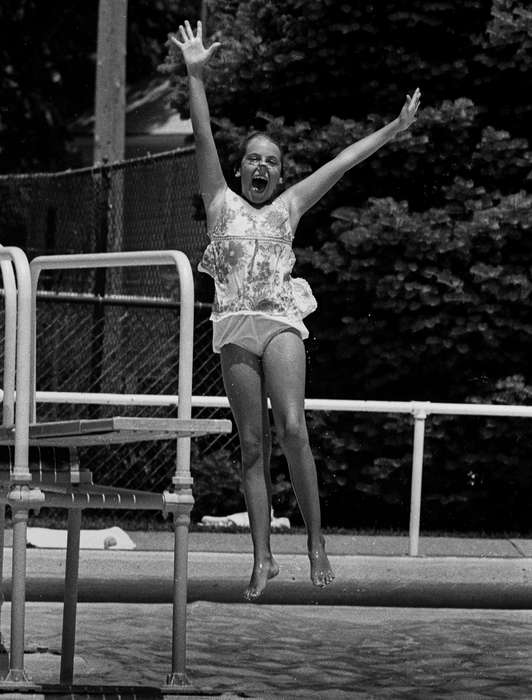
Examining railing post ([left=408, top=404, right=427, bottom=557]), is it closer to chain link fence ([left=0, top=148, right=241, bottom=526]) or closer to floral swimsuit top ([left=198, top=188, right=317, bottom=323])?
chain link fence ([left=0, top=148, right=241, bottom=526])

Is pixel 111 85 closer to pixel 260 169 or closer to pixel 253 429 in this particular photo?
pixel 260 169

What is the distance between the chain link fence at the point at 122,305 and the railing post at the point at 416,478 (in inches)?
Result: 82.6

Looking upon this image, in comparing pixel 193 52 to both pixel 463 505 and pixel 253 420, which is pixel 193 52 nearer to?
pixel 253 420

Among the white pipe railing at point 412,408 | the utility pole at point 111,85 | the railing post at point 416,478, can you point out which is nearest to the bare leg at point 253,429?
the white pipe railing at point 412,408

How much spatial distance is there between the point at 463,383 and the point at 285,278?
5.64 m

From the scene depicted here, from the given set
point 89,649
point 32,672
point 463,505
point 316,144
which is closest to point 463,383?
point 463,505

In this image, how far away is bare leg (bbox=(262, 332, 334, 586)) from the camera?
6.00 m

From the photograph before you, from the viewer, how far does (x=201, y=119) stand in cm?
612

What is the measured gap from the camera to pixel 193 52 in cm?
611

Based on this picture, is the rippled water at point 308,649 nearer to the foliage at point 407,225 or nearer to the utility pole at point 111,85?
the foliage at point 407,225

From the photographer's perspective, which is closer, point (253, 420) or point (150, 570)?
point (253, 420)

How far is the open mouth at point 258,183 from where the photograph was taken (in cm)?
617

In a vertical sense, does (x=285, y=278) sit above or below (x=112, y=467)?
above

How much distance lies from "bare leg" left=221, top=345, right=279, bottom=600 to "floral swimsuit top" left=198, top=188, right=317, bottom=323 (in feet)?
0.61
